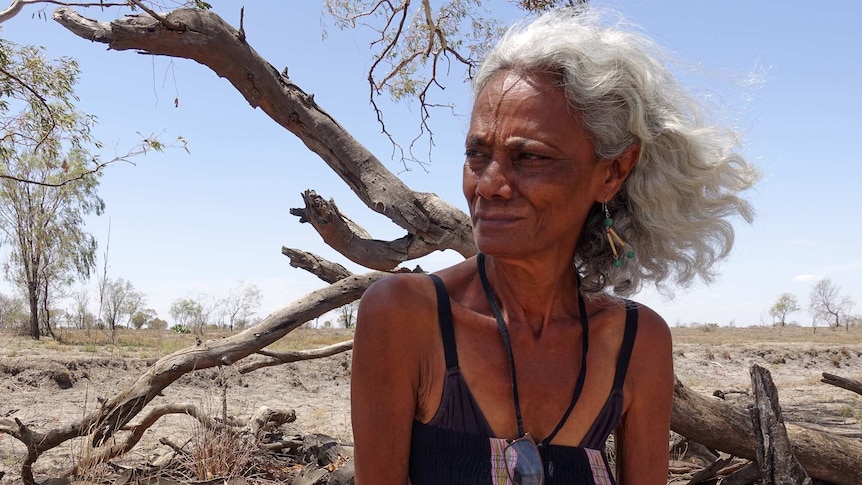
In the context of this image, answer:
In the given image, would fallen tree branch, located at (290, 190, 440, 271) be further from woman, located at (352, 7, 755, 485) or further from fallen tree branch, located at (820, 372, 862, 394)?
woman, located at (352, 7, 755, 485)

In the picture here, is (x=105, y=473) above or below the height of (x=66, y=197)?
below

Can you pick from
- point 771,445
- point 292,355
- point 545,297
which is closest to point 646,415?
point 545,297

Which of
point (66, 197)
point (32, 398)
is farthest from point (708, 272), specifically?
point (66, 197)

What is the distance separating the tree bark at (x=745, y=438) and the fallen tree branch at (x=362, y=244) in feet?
5.97

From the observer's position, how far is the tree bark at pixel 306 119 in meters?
3.99

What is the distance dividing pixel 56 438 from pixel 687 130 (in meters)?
4.06

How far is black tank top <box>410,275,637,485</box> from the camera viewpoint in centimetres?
141

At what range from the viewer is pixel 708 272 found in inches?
72.2

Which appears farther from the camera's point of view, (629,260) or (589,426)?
(629,260)

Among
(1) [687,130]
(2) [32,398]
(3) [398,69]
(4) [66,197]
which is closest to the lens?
(1) [687,130]

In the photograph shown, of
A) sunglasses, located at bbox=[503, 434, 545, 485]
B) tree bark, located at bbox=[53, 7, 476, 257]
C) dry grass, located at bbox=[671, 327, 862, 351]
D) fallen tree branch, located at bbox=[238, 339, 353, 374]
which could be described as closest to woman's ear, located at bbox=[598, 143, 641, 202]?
sunglasses, located at bbox=[503, 434, 545, 485]

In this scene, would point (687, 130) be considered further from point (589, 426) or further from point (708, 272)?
point (589, 426)

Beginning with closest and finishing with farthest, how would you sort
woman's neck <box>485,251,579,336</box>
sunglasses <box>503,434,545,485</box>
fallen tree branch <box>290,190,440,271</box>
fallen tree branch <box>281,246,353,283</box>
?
sunglasses <box>503,434,545,485</box>, woman's neck <box>485,251,579,336</box>, fallen tree branch <box>290,190,440,271</box>, fallen tree branch <box>281,246,353,283</box>

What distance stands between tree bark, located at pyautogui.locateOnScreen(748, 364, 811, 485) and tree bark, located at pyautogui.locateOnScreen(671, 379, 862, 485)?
1163 millimetres
